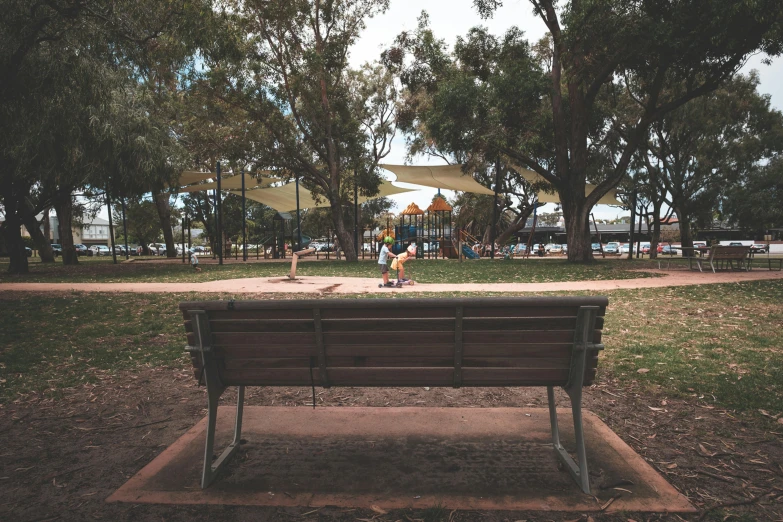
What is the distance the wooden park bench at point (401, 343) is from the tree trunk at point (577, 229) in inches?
691

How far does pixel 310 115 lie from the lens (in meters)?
20.9

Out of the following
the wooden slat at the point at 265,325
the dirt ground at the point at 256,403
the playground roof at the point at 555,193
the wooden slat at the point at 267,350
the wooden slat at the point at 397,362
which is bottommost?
the dirt ground at the point at 256,403

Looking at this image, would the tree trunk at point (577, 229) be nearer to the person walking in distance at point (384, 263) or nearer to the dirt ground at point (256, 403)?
the person walking in distance at point (384, 263)

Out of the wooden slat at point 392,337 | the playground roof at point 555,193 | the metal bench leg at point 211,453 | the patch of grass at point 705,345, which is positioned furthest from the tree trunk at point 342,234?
the wooden slat at point 392,337

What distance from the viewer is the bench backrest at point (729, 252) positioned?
45.5 feet

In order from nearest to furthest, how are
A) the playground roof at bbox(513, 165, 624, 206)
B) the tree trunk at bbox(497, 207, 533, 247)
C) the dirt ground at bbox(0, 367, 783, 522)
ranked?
1. the dirt ground at bbox(0, 367, 783, 522)
2. the playground roof at bbox(513, 165, 624, 206)
3. the tree trunk at bbox(497, 207, 533, 247)

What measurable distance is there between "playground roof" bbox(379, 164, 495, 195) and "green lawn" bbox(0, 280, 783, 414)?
1424 cm

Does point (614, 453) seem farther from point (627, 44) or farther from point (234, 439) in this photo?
point (627, 44)

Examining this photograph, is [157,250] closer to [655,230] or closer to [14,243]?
[14,243]

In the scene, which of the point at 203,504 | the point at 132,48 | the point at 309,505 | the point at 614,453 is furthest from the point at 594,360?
the point at 132,48

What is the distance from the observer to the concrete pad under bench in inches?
88.7

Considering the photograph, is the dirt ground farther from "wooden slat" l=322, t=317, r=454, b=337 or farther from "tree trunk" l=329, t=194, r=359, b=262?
"tree trunk" l=329, t=194, r=359, b=262

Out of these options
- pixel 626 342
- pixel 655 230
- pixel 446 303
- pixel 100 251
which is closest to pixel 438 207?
pixel 655 230

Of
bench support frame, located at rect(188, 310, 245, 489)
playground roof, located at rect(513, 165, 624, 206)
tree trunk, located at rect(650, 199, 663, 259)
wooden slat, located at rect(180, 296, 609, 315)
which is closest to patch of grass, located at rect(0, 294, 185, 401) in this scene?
bench support frame, located at rect(188, 310, 245, 489)
